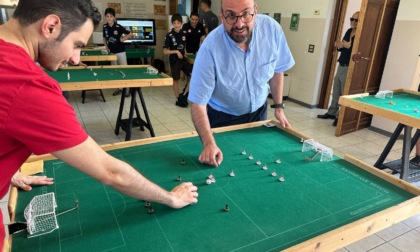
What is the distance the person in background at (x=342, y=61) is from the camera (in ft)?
14.8

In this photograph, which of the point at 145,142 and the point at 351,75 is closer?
the point at 145,142

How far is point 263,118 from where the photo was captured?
2.23m

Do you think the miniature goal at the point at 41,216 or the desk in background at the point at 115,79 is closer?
the miniature goal at the point at 41,216

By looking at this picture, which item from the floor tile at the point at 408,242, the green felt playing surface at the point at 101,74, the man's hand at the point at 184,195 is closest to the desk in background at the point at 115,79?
the green felt playing surface at the point at 101,74

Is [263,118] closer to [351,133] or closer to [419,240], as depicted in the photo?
[419,240]

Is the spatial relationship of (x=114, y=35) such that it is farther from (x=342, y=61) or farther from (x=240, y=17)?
(x=240, y=17)

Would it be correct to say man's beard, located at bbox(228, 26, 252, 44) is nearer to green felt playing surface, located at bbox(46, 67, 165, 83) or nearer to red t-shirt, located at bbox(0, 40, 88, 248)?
red t-shirt, located at bbox(0, 40, 88, 248)

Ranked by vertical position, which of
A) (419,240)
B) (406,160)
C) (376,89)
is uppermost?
(376,89)

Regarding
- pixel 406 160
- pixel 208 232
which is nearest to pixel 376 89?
pixel 406 160

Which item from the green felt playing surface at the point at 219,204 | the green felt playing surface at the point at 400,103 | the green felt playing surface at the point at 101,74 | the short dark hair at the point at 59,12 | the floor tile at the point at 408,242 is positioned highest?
the short dark hair at the point at 59,12

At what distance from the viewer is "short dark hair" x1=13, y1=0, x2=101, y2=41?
78 cm

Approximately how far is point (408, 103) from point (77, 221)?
302 centimetres

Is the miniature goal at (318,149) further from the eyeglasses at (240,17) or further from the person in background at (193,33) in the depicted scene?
the person in background at (193,33)

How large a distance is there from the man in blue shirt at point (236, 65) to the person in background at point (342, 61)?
298 centimetres
